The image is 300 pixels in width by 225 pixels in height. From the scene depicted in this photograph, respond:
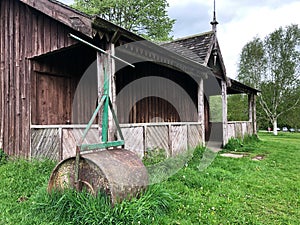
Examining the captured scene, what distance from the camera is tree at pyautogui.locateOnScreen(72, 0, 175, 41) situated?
23688 millimetres

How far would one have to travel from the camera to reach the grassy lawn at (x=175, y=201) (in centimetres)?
308

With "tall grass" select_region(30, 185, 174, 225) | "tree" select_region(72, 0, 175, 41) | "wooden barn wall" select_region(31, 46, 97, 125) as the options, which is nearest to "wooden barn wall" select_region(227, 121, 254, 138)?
"wooden barn wall" select_region(31, 46, 97, 125)

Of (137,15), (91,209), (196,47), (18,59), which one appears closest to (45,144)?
(18,59)

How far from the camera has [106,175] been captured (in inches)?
120

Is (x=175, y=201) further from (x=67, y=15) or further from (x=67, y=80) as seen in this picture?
(x=67, y=80)

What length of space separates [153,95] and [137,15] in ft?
58.9

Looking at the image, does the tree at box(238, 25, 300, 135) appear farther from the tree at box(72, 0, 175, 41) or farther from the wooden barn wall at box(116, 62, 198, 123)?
the wooden barn wall at box(116, 62, 198, 123)

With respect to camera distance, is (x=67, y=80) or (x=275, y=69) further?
(x=275, y=69)

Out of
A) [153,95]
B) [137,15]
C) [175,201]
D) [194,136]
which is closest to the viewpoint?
[175,201]

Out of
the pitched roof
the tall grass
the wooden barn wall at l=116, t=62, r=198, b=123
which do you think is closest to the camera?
→ the tall grass

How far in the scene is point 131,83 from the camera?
8422 millimetres

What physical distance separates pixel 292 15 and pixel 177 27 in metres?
11.6

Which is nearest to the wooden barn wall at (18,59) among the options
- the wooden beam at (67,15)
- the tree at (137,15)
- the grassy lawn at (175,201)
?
the wooden beam at (67,15)

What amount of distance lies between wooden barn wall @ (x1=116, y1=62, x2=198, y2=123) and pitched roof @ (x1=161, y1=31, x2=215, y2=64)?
39.5 inches
